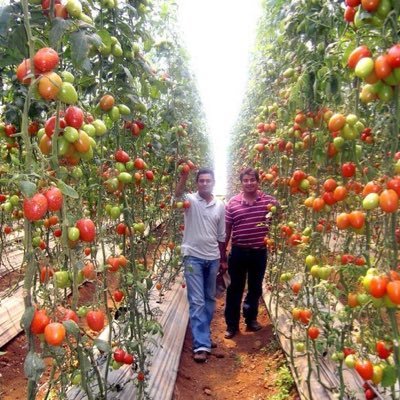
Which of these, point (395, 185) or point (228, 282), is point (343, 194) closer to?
point (395, 185)

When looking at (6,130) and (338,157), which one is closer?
(338,157)

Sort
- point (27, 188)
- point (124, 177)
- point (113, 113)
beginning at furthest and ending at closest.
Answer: point (124, 177) < point (113, 113) < point (27, 188)

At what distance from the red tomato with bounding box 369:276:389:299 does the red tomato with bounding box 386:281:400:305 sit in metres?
0.01

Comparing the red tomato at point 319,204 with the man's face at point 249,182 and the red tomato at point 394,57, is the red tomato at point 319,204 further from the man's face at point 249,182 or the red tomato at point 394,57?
the man's face at point 249,182

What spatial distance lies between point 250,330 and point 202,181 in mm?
1514

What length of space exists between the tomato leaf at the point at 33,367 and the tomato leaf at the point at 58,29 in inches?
29.9

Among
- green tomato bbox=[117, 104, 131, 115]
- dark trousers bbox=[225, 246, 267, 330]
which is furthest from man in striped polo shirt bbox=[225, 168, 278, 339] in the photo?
green tomato bbox=[117, 104, 131, 115]

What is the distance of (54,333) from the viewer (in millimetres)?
920

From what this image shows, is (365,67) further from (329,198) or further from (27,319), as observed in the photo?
(27,319)

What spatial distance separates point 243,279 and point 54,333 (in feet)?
9.35

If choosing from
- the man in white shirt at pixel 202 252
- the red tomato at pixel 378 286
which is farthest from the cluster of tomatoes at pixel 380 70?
the man in white shirt at pixel 202 252

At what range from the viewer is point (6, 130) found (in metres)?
2.22

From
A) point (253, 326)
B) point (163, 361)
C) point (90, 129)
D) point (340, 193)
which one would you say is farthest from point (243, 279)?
point (90, 129)

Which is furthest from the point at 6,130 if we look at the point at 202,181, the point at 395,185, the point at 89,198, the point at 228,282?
the point at 228,282
